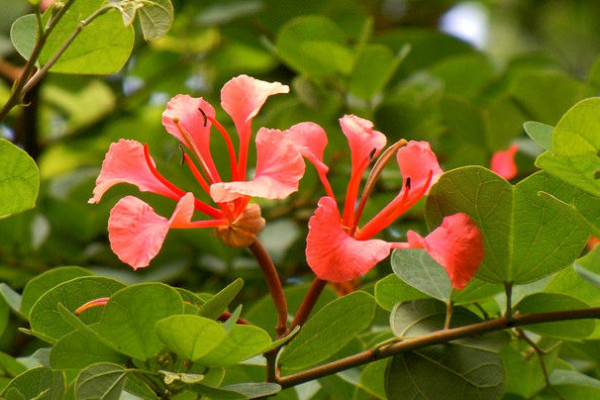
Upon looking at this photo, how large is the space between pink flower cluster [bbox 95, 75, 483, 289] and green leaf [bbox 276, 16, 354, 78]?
2.14 feet

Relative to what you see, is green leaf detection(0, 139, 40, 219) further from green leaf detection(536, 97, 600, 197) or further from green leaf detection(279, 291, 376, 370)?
green leaf detection(536, 97, 600, 197)

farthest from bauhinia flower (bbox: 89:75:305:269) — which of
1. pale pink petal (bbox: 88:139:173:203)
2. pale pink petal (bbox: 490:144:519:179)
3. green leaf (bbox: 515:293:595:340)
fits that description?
pale pink petal (bbox: 490:144:519:179)

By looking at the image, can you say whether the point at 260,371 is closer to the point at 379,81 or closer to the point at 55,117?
the point at 379,81

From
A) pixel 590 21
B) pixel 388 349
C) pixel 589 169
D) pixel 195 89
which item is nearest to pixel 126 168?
pixel 388 349

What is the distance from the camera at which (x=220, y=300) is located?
634 millimetres

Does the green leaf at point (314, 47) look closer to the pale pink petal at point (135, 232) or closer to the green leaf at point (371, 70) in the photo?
the green leaf at point (371, 70)

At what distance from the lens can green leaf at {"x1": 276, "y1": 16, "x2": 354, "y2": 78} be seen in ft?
4.63

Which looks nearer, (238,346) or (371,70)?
(238,346)

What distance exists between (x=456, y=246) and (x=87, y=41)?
403 mm

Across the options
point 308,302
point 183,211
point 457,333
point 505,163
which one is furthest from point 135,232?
point 505,163

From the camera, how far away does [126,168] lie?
2.44 feet

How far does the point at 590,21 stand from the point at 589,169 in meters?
3.52

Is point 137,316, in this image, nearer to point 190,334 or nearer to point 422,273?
point 190,334

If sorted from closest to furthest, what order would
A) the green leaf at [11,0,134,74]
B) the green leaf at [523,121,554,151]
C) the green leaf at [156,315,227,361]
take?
the green leaf at [156,315,227,361]
the green leaf at [523,121,554,151]
the green leaf at [11,0,134,74]
